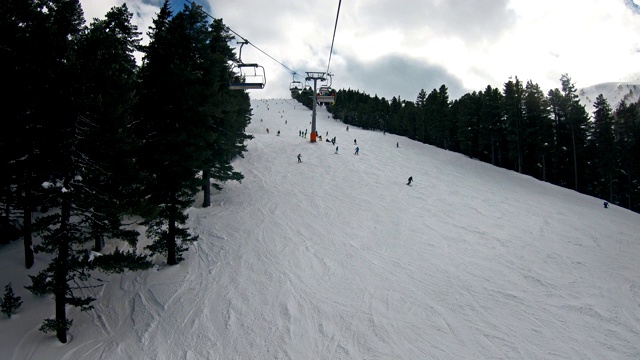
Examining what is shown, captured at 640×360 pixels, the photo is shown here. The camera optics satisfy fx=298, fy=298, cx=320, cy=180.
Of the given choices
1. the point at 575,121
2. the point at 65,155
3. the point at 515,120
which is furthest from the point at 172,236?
the point at 575,121

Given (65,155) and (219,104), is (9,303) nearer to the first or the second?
(65,155)

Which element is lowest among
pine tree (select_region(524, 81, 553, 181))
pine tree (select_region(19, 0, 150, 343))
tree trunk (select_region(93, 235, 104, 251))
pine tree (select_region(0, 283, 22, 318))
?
pine tree (select_region(0, 283, 22, 318))

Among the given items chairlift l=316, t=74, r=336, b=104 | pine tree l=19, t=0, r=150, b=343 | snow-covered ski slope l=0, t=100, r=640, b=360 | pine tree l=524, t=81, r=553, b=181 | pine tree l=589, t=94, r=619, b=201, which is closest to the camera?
pine tree l=19, t=0, r=150, b=343

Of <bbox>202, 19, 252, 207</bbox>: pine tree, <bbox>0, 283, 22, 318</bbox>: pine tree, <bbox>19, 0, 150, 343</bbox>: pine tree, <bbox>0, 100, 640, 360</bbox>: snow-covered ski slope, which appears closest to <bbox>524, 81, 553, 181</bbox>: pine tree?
<bbox>0, 100, 640, 360</bbox>: snow-covered ski slope

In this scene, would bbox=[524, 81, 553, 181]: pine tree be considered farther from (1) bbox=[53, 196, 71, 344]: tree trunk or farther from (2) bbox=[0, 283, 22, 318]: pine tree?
(2) bbox=[0, 283, 22, 318]: pine tree

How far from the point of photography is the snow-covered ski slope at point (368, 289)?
33.1ft

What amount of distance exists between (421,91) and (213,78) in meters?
72.0

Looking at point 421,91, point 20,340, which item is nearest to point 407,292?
point 20,340

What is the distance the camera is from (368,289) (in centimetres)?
1302

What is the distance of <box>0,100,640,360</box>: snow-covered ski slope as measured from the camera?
33.1 feet

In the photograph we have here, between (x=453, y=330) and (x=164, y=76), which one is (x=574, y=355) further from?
(x=164, y=76)

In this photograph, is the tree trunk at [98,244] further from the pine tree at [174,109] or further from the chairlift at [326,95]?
the chairlift at [326,95]

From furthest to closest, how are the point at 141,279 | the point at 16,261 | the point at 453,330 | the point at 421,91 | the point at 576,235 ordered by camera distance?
1. the point at 421,91
2. the point at 576,235
3. the point at 16,261
4. the point at 141,279
5. the point at 453,330

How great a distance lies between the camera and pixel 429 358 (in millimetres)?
9352
